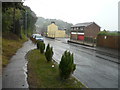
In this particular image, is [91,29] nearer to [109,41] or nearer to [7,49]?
[109,41]

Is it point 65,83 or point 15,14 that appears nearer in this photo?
point 65,83

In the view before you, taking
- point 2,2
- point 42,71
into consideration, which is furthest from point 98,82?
point 2,2

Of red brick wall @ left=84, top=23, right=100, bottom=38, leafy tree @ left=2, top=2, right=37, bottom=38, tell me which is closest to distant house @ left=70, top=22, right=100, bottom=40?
red brick wall @ left=84, top=23, right=100, bottom=38

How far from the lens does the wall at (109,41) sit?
21.6m

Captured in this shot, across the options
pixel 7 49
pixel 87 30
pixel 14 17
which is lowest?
pixel 7 49

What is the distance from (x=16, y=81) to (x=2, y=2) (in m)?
4.13

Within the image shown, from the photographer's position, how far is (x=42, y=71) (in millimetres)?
8125

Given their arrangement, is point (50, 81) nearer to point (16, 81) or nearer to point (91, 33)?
point (16, 81)

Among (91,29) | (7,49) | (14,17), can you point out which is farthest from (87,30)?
(7,49)

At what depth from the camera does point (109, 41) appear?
2370 centimetres

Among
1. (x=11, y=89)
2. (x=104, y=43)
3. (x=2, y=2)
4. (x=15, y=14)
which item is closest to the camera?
(x=11, y=89)

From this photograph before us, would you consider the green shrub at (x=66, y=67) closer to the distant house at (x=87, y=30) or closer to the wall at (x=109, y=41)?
the wall at (x=109, y=41)

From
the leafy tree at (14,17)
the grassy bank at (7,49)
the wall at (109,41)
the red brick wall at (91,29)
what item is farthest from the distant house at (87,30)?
the grassy bank at (7,49)

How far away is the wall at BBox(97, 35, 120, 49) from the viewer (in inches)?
850
